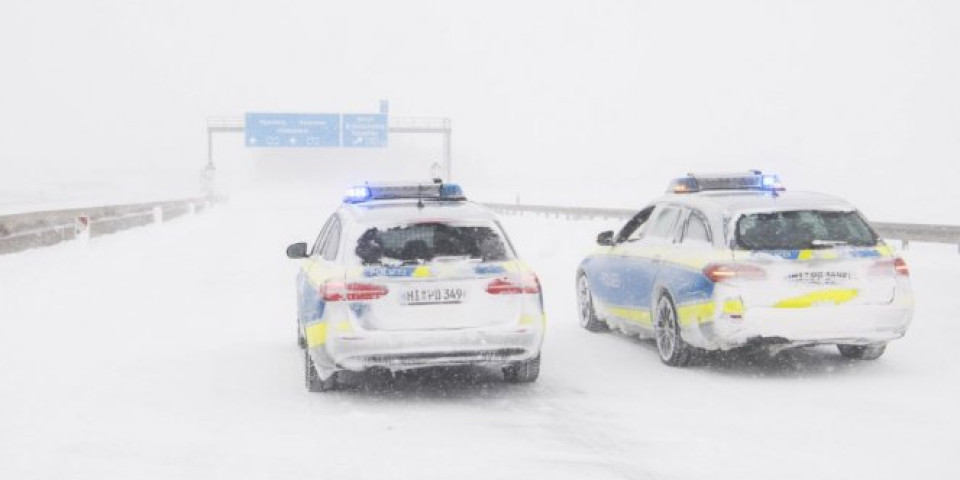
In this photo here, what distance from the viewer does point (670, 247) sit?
10.4 m

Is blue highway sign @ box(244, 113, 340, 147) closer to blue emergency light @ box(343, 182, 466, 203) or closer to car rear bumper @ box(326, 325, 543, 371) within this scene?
blue emergency light @ box(343, 182, 466, 203)

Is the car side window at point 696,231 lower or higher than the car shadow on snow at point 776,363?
higher

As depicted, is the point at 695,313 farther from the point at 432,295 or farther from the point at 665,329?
the point at 432,295

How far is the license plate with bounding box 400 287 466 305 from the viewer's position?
8.08 m

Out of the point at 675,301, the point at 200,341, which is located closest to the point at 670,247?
the point at 675,301

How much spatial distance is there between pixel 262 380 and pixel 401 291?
74.3 inches

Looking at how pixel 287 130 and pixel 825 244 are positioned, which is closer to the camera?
pixel 825 244

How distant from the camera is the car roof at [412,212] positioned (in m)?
8.55

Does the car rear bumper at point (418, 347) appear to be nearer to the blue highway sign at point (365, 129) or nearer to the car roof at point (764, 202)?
the car roof at point (764, 202)

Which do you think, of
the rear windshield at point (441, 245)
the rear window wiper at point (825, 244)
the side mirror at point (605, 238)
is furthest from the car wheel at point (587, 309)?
the rear windshield at point (441, 245)

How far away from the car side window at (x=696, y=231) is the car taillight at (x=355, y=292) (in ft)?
10.2

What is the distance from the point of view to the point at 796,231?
9.81 metres

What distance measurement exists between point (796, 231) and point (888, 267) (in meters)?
0.82

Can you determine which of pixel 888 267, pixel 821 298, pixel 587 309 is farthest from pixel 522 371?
pixel 587 309
